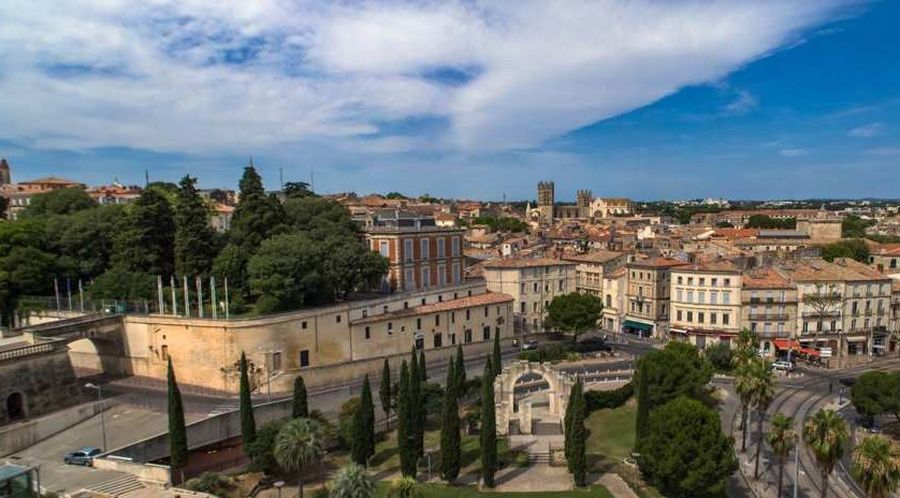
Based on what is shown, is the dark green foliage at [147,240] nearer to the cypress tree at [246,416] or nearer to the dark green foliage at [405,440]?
the cypress tree at [246,416]

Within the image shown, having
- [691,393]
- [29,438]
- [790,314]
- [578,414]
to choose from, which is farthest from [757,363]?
[29,438]

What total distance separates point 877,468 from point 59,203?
93540mm

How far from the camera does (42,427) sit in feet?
148

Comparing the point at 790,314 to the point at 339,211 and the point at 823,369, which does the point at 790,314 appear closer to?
the point at 823,369

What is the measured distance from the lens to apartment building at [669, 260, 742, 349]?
74.2 m

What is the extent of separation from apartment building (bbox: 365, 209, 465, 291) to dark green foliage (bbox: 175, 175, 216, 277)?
65.4ft

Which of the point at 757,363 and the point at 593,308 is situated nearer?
the point at 757,363

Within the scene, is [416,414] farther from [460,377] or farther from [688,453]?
[688,453]

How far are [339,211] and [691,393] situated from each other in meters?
47.1

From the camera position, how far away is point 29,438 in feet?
145

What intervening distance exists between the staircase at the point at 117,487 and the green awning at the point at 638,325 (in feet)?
214

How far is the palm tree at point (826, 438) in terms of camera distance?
32312 millimetres

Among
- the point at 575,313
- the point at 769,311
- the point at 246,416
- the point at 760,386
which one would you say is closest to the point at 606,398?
the point at 760,386

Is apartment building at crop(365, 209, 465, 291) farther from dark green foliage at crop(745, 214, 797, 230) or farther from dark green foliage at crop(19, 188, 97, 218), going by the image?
dark green foliage at crop(745, 214, 797, 230)
